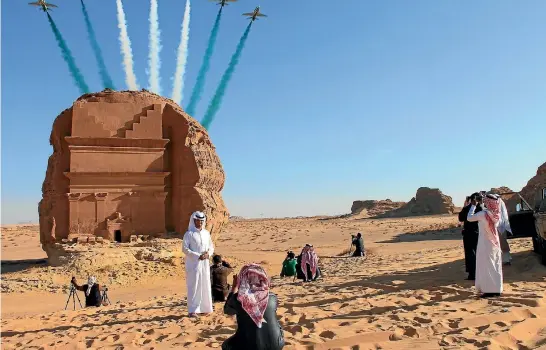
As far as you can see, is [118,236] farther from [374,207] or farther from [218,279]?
[374,207]

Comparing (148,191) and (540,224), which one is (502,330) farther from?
(148,191)

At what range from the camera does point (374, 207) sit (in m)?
67.8

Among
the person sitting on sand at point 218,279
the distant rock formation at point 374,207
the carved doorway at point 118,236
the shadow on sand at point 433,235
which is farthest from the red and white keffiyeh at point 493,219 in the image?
the distant rock formation at point 374,207

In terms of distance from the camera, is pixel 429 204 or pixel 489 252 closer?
pixel 489 252

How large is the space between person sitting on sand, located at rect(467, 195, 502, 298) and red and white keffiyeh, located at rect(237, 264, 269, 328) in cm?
406

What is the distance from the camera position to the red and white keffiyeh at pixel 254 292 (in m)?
3.57

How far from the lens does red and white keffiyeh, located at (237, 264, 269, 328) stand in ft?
11.7

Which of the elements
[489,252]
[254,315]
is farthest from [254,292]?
[489,252]

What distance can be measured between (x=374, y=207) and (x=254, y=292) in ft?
217

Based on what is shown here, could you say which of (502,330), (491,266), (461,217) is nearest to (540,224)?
(461,217)

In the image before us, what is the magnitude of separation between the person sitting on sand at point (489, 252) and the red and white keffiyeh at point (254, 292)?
406 centimetres

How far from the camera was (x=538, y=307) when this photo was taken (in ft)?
17.3

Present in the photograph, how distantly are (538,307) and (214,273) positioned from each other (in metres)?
5.27

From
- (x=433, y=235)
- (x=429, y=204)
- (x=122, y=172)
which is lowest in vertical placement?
(x=433, y=235)
